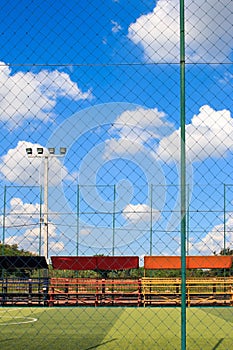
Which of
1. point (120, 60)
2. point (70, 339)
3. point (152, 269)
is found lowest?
point (70, 339)

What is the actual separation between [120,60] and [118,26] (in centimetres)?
34

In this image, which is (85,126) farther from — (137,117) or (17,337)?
(17,337)

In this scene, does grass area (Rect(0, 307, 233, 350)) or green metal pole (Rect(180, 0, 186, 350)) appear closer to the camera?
green metal pole (Rect(180, 0, 186, 350))

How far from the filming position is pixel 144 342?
7.84 m

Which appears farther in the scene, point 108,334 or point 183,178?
point 108,334

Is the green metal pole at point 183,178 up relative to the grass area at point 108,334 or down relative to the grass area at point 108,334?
up

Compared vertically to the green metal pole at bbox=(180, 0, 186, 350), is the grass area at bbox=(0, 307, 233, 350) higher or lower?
lower

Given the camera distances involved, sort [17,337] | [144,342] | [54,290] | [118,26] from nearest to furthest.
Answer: [118,26] → [144,342] → [17,337] → [54,290]

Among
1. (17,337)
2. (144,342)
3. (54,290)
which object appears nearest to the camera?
(144,342)

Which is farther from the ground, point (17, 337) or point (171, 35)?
point (171, 35)

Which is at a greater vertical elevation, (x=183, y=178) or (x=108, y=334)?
(x=183, y=178)

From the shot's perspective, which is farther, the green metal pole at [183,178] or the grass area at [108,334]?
the grass area at [108,334]

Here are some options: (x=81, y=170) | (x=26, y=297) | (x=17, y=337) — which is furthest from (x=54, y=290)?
(x=81, y=170)

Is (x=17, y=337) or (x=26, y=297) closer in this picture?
(x=17, y=337)
